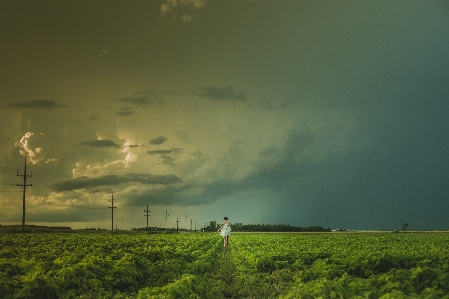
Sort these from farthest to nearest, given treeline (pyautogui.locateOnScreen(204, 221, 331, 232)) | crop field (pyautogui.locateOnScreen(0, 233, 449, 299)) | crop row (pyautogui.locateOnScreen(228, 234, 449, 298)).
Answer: treeline (pyautogui.locateOnScreen(204, 221, 331, 232)), crop field (pyautogui.locateOnScreen(0, 233, 449, 299)), crop row (pyautogui.locateOnScreen(228, 234, 449, 298))

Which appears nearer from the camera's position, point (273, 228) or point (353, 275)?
point (353, 275)

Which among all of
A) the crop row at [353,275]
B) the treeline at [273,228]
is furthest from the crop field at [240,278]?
the treeline at [273,228]

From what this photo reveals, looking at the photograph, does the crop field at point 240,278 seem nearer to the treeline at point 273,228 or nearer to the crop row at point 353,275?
the crop row at point 353,275

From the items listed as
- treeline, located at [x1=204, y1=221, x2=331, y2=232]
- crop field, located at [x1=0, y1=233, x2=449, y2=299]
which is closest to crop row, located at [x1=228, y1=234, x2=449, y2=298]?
crop field, located at [x1=0, y1=233, x2=449, y2=299]

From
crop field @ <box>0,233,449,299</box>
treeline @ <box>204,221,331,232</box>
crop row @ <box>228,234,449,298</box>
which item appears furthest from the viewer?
treeline @ <box>204,221,331,232</box>

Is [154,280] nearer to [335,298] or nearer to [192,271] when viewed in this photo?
[192,271]

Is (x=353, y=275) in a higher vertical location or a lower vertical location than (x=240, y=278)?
higher

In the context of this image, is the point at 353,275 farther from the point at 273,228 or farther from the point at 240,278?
the point at 273,228

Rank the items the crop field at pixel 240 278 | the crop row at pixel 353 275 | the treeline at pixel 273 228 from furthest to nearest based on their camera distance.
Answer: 1. the treeline at pixel 273 228
2. the crop field at pixel 240 278
3. the crop row at pixel 353 275

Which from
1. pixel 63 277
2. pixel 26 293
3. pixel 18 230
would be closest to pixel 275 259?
pixel 63 277

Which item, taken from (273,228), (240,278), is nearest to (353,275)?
(240,278)

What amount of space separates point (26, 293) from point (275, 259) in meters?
12.5

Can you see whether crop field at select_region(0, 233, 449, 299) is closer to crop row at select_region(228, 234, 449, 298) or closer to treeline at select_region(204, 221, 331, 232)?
crop row at select_region(228, 234, 449, 298)

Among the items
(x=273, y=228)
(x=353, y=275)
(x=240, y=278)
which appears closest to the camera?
(x=353, y=275)
